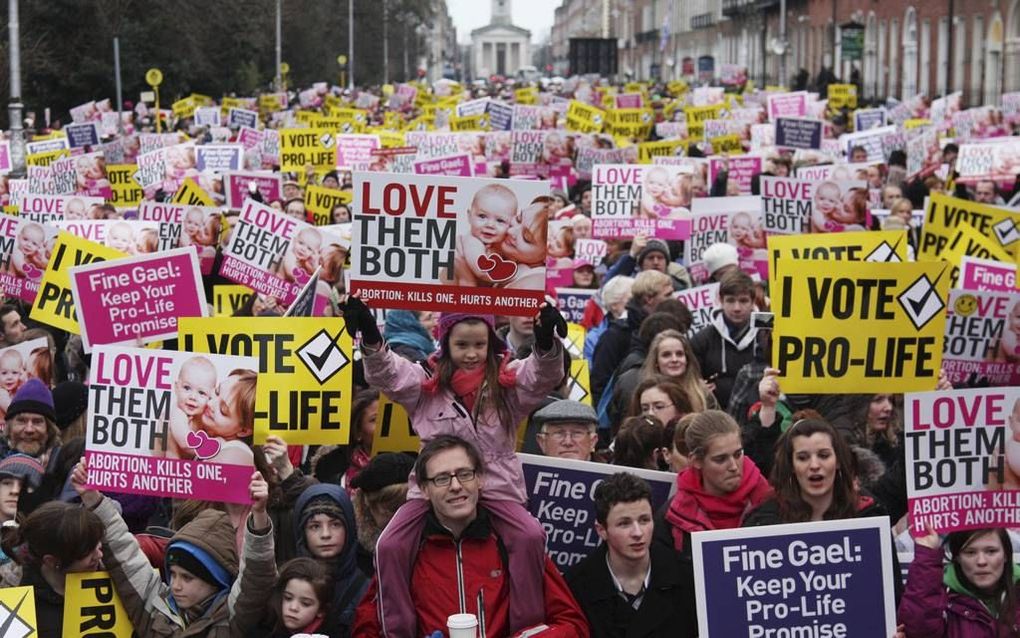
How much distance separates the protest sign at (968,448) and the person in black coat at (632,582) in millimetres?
1082

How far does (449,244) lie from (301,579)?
1605 millimetres

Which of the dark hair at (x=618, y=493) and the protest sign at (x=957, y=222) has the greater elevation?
the protest sign at (x=957, y=222)

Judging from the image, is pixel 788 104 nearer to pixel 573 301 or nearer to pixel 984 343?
pixel 573 301

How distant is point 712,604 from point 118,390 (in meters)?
2.56

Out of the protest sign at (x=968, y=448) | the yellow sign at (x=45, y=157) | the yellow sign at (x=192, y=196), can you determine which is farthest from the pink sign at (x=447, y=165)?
the protest sign at (x=968, y=448)

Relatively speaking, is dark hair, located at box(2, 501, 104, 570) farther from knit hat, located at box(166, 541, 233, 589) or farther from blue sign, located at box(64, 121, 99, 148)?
blue sign, located at box(64, 121, 99, 148)

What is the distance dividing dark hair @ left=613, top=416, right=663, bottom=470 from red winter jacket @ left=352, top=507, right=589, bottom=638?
1.48 m

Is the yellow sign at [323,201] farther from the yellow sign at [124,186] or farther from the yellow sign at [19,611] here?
the yellow sign at [19,611]

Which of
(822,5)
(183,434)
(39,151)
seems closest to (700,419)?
(183,434)

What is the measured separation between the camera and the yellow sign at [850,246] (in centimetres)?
1020

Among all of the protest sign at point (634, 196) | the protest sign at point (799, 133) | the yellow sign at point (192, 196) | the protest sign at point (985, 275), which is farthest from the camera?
the protest sign at point (799, 133)

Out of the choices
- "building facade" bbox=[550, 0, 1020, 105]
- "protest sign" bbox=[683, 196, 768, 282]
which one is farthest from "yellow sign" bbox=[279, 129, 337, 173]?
"building facade" bbox=[550, 0, 1020, 105]

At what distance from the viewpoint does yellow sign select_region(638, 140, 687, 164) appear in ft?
73.1

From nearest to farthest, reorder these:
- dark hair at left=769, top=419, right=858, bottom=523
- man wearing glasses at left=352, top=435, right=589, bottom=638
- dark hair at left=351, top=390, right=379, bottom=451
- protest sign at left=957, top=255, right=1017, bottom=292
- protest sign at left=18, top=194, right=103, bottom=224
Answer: man wearing glasses at left=352, top=435, right=589, bottom=638
dark hair at left=769, top=419, right=858, bottom=523
dark hair at left=351, top=390, right=379, bottom=451
protest sign at left=957, top=255, right=1017, bottom=292
protest sign at left=18, top=194, right=103, bottom=224
